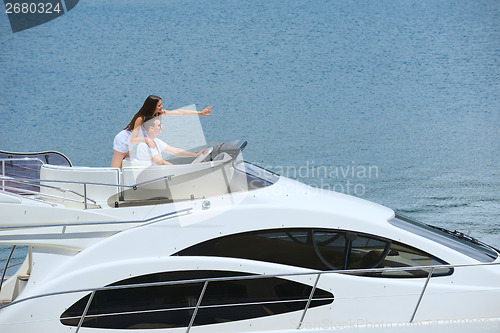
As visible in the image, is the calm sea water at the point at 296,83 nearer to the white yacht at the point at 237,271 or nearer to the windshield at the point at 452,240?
the windshield at the point at 452,240

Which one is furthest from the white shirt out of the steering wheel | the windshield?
the windshield

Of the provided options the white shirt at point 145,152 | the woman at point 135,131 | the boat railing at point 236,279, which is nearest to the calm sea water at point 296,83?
the woman at point 135,131

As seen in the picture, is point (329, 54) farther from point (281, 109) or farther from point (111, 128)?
point (111, 128)

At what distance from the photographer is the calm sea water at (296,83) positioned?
17.5 meters

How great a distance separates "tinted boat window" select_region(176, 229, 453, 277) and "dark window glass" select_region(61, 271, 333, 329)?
166 millimetres

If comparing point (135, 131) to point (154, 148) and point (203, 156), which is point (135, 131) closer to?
point (154, 148)

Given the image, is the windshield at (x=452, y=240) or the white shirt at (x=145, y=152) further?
the white shirt at (x=145, y=152)

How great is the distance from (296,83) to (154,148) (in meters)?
21.1

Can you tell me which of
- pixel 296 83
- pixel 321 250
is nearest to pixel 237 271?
pixel 321 250

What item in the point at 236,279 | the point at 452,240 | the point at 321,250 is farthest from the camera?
the point at 452,240

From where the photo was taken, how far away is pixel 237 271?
395 centimetres

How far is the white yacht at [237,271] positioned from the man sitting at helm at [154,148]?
0.68 metres

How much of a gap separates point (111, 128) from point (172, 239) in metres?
19.0

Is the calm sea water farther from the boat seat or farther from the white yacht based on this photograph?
the boat seat
